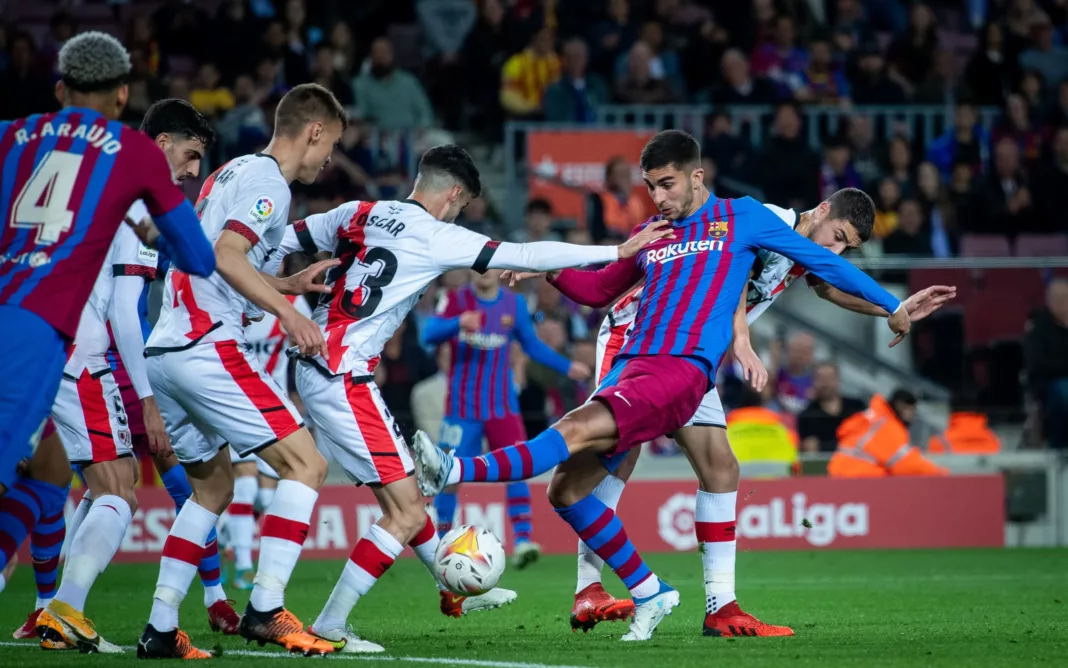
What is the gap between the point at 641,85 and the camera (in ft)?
57.5

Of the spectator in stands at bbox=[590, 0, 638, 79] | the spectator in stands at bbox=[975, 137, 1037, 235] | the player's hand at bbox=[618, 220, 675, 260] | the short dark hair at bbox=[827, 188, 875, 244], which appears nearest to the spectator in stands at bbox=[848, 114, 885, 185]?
the spectator in stands at bbox=[975, 137, 1037, 235]

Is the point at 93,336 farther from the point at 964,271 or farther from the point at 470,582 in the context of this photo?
the point at 964,271

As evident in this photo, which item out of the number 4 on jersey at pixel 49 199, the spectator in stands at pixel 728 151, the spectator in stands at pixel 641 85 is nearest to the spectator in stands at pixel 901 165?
the spectator in stands at pixel 728 151

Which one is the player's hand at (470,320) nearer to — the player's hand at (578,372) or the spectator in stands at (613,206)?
the player's hand at (578,372)

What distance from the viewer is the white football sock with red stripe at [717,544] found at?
6.90 meters

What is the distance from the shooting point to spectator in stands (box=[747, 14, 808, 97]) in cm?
1853

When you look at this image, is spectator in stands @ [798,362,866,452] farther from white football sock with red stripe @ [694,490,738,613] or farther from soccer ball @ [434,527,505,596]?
soccer ball @ [434,527,505,596]

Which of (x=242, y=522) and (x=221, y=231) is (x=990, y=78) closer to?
(x=242, y=522)

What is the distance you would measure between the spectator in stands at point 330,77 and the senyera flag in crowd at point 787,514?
18.0 feet

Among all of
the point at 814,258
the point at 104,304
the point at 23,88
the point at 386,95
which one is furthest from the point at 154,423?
the point at 386,95

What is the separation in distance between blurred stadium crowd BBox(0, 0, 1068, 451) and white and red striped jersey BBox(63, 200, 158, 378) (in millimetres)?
6771

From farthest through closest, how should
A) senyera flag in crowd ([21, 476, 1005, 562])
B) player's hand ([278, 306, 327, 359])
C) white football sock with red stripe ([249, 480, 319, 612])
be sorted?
senyera flag in crowd ([21, 476, 1005, 562]), white football sock with red stripe ([249, 480, 319, 612]), player's hand ([278, 306, 327, 359])

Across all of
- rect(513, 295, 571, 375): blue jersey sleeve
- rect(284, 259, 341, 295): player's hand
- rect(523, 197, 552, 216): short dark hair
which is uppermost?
rect(523, 197, 552, 216): short dark hair

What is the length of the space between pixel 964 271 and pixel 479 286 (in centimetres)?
578
